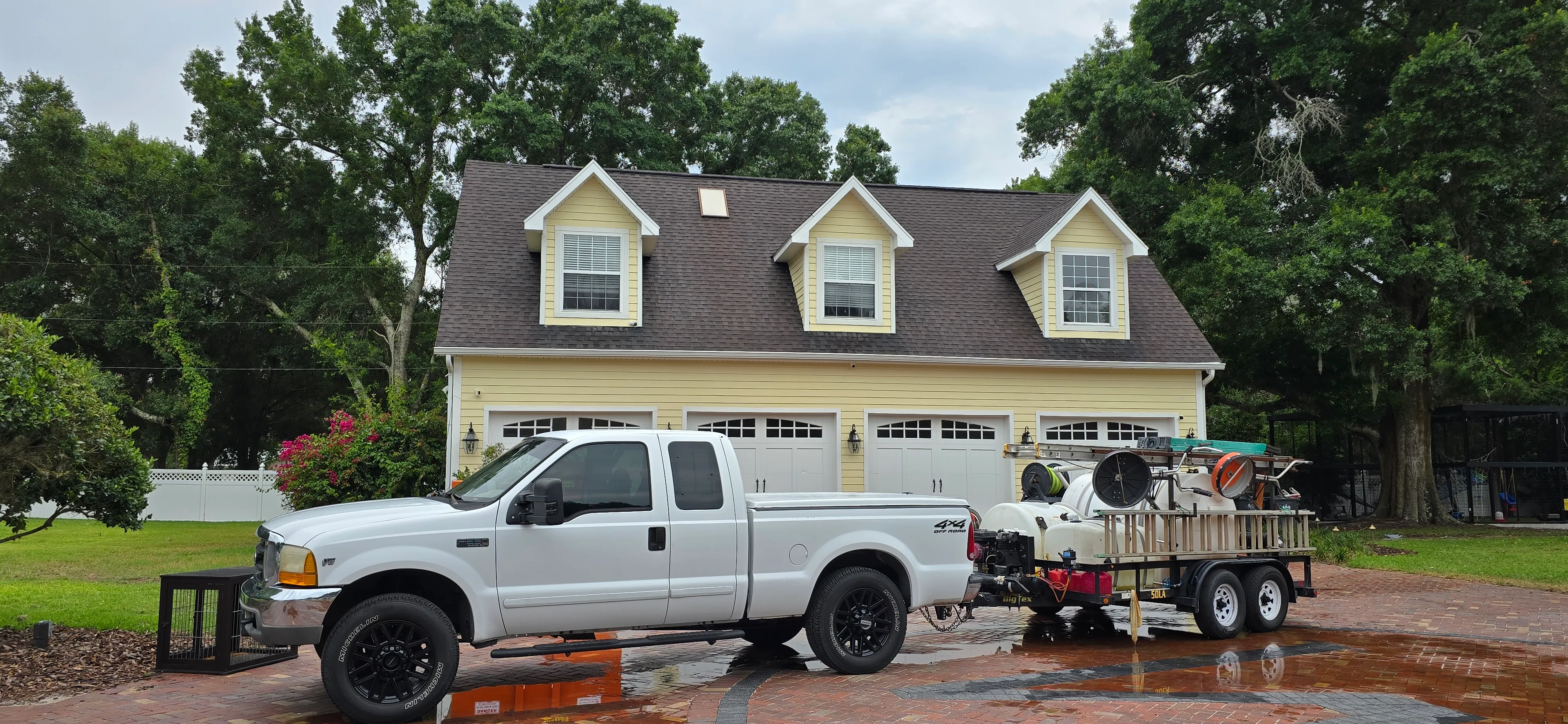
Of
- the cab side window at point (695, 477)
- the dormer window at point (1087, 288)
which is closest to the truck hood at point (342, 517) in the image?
the cab side window at point (695, 477)

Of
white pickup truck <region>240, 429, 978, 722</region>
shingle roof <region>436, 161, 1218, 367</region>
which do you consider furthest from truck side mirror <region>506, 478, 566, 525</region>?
shingle roof <region>436, 161, 1218, 367</region>

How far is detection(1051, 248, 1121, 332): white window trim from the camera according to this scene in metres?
19.4

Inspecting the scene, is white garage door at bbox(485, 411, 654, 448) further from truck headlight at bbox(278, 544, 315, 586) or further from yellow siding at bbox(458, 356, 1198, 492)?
truck headlight at bbox(278, 544, 315, 586)

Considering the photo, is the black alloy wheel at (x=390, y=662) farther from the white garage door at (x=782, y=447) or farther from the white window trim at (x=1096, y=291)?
the white window trim at (x=1096, y=291)

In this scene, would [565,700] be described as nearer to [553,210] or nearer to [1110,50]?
[553,210]

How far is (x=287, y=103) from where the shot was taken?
35.5m

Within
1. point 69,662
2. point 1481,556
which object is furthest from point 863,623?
point 1481,556

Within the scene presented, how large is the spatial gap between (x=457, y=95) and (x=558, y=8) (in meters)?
4.62

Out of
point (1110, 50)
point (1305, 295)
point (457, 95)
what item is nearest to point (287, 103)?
point (457, 95)

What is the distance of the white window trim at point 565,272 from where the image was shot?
17469 millimetres

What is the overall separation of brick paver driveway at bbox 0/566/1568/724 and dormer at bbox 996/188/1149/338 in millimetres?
8773

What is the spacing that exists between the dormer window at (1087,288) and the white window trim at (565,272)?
7916 millimetres

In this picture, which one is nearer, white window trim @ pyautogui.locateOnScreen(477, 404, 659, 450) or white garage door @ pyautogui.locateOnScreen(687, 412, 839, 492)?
white window trim @ pyautogui.locateOnScreen(477, 404, 659, 450)

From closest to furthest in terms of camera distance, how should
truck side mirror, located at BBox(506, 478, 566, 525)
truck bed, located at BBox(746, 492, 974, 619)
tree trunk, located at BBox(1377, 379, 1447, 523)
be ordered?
truck side mirror, located at BBox(506, 478, 566, 525), truck bed, located at BBox(746, 492, 974, 619), tree trunk, located at BBox(1377, 379, 1447, 523)
